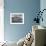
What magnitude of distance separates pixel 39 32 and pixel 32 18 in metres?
2.76

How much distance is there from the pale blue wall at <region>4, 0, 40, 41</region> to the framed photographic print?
12 cm

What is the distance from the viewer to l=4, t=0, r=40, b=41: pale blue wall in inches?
207

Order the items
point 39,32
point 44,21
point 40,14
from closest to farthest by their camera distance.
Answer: point 39,32, point 44,21, point 40,14

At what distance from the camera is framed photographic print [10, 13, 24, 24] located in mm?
5309

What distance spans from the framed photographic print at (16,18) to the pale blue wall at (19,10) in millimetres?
121

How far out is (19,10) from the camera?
529cm

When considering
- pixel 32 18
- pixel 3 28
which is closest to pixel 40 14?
pixel 32 18

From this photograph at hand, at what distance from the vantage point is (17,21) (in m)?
5.32

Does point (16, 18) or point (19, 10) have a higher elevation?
point (19, 10)

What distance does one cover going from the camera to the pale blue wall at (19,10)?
5.26 m

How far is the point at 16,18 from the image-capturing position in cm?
536

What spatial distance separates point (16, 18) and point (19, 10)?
35 centimetres

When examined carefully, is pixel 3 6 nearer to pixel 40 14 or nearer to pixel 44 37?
pixel 40 14

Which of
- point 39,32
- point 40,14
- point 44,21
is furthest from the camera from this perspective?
point 40,14
